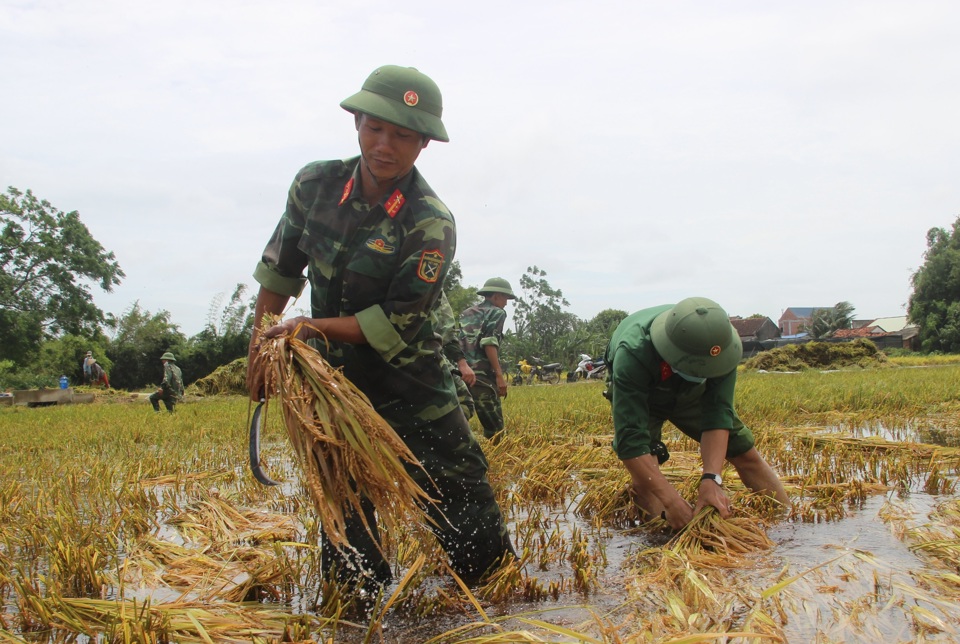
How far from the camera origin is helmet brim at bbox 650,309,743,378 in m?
3.40

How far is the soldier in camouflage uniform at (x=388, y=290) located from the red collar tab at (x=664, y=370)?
1182 millimetres

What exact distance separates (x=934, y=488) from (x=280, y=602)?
3683 millimetres

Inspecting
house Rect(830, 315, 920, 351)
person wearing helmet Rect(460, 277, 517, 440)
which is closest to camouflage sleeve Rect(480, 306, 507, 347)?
person wearing helmet Rect(460, 277, 517, 440)

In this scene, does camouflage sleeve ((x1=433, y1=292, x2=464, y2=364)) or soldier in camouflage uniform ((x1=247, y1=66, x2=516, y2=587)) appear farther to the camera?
camouflage sleeve ((x1=433, y1=292, x2=464, y2=364))

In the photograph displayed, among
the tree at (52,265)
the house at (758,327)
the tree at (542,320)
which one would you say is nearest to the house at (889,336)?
the house at (758,327)

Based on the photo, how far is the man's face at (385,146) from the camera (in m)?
2.59

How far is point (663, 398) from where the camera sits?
392cm

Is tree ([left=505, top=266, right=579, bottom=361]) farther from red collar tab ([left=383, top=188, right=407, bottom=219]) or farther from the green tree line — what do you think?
red collar tab ([left=383, top=188, right=407, bottom=219])

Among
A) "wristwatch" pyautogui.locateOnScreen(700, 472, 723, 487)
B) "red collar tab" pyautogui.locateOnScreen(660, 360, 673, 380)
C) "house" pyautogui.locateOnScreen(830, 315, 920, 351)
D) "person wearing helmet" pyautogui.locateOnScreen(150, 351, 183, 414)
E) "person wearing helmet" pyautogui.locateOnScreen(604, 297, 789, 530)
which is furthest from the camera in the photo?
"house" pyautogui.locateOnScreen(830, 315, 920, 351)

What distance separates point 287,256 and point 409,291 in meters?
0.56

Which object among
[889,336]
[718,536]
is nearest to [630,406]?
[718,536]

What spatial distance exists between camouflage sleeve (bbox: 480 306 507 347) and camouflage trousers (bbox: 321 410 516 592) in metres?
4.32

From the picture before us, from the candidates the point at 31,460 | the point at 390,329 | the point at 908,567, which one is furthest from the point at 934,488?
the point at 31,460

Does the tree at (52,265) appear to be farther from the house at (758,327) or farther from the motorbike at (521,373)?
the house at (758,327)
